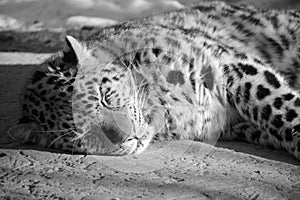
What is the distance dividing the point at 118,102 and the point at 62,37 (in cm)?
441

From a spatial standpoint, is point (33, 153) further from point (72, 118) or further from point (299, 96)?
point (299, 96)

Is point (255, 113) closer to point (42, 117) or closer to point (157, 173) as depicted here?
point (157, 173)

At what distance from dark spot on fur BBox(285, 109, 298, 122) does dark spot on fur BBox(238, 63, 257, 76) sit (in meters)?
0.42

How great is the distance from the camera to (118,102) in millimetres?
4445

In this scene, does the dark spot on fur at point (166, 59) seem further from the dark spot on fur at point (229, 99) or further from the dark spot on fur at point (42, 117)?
the dark spot on fur at point (42, 117)

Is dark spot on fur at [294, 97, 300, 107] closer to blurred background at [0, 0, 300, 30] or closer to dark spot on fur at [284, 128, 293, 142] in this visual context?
dark spot on fur at [284, 128, 293, 142]

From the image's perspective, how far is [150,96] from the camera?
15.3 feet

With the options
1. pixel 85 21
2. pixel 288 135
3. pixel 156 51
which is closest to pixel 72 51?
pixel 156 51

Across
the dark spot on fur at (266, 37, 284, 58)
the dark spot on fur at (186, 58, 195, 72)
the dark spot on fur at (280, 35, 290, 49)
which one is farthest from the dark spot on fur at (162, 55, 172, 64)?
the dark spot on fur at (280, 35, 290, 49)

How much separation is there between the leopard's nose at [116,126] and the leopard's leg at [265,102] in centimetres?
87

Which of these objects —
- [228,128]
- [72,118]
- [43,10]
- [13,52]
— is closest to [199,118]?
[228,128]

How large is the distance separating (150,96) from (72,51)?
69 centimetres

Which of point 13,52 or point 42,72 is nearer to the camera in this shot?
point 42,72

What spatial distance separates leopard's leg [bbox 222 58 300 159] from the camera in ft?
14.6
